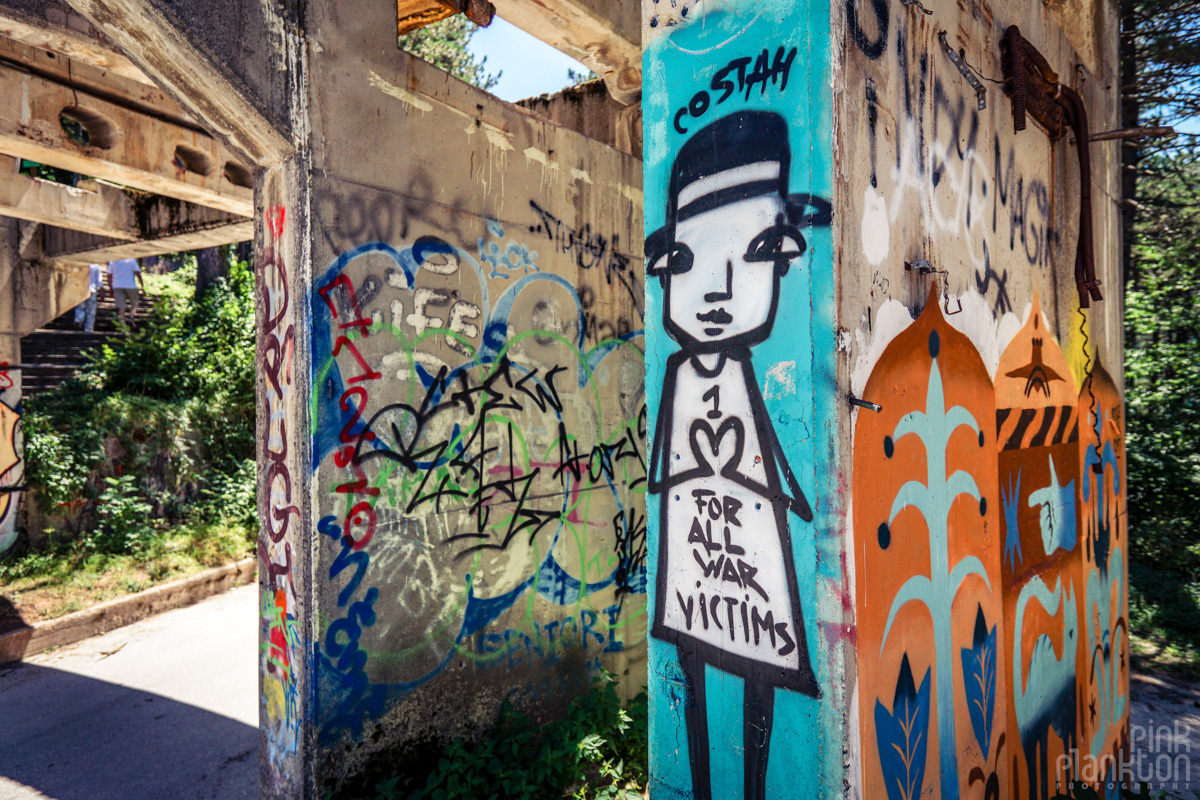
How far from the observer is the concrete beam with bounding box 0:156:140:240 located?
6.02 m

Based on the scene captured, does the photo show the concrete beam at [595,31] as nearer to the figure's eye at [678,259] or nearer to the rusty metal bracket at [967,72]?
the rusty metal bracket at [967,72]

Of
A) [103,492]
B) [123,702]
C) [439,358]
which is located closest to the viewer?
[439,358]

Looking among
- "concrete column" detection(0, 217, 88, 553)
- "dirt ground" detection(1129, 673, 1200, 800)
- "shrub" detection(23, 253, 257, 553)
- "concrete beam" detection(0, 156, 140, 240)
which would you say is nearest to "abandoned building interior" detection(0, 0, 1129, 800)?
"dirt ground" detection(1129, 673, 1200, 800)

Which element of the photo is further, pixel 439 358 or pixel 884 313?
pixel 439 358

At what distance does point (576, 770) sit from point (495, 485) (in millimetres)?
1566

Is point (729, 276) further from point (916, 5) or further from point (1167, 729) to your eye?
point (1167, 729)

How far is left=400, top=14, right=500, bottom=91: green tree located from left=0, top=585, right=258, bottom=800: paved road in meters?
8.91

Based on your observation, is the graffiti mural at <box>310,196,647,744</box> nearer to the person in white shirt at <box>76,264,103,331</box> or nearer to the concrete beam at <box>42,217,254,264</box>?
the concrete beam at <box>42,217,254,264</box>

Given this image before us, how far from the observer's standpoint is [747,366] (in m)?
1.82

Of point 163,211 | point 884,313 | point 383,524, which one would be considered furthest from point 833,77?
point 163,211

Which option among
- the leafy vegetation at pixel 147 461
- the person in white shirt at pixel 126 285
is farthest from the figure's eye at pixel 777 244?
the person in white shirt at pixel 126 285

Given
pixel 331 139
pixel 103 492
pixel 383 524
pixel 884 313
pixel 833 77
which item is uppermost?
pixel 331 139

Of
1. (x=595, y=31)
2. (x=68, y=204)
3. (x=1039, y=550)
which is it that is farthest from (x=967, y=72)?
(x=68, y=204)

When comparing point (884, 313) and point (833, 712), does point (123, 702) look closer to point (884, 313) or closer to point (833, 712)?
point (833, 712)
